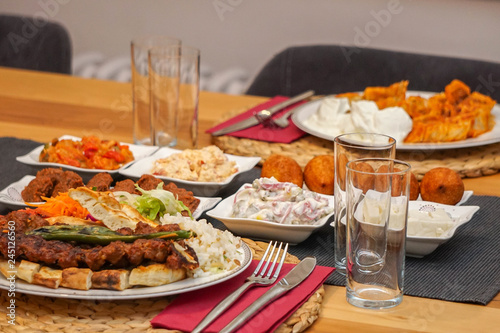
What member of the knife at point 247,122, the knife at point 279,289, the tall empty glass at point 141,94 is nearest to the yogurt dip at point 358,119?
the knife at point 247,122

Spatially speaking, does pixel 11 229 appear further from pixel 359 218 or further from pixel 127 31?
pixel 127 31

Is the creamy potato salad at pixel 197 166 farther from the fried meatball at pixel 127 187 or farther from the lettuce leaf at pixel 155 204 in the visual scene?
the lettuce leaf at pixel 155 204

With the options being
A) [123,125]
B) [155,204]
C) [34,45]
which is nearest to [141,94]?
[123,125]

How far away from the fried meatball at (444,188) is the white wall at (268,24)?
2.22 meters

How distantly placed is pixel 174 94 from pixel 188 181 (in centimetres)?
48

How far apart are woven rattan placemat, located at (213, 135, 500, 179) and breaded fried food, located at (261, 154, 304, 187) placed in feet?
0.85

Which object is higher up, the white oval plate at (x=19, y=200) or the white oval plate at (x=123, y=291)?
the white oval plate at (x=123, y=291)

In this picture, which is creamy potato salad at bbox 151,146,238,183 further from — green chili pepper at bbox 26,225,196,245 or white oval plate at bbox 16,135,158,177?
green chili pepper at bbox 26,225,196,245

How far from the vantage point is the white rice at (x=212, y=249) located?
3.93 ft

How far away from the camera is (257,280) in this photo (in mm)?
1246

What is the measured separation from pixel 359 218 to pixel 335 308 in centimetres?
A: 17


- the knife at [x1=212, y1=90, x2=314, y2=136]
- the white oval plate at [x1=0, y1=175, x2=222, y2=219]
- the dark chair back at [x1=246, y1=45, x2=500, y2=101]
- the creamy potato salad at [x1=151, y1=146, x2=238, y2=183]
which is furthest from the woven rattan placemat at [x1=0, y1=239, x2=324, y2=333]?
the dark chair back at [x1=246, y1=45, x2=500, y2=101]

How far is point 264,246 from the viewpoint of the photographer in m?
1.47

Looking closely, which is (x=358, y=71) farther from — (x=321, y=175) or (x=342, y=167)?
(x=342, y=167)
